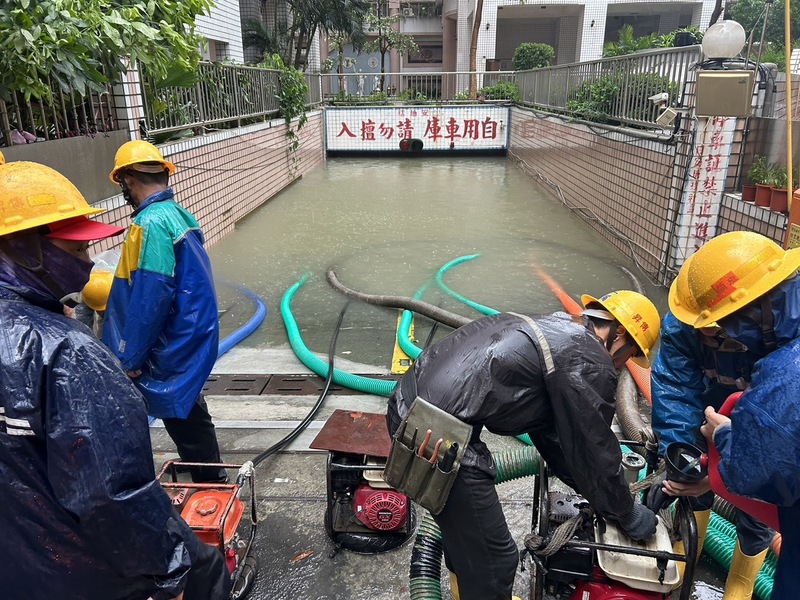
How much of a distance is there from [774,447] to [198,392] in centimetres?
238

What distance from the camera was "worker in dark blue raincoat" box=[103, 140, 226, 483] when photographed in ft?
8.21

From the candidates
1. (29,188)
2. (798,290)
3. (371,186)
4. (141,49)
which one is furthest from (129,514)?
(371,186)

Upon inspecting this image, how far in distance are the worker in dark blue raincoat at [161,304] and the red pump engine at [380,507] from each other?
3.12 feet

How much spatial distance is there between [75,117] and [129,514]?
14.1 feet

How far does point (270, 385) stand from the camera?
432 centimetres

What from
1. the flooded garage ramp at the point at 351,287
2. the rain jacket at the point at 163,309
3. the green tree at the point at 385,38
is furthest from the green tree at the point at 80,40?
the green tree at the point at 385,38

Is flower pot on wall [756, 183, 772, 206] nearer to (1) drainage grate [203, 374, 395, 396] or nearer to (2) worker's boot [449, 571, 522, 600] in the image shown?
(1) drainage grate [203, 374, 395, 396]

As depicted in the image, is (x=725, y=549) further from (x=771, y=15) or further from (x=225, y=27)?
(x=771, y=15)

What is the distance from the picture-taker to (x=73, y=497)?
132 cm

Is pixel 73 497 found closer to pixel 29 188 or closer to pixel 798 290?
pixel 29 188

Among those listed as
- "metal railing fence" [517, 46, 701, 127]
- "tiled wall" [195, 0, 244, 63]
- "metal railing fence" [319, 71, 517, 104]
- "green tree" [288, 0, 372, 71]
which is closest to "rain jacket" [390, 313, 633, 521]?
"metal railing fence" [517, 46, 701, 127]

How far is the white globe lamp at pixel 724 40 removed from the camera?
4746mm

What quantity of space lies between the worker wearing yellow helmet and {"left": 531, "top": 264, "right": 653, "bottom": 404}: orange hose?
0.45 m

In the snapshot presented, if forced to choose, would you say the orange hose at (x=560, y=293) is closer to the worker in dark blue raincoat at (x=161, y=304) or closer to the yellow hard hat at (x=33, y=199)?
the worker in dark blue raincoat at (x=161, y=304)
